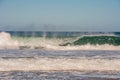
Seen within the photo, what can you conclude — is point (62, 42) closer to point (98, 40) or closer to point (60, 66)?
point (98, 40)

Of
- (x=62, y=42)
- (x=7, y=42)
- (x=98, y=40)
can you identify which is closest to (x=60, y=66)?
(x=98, y=40)

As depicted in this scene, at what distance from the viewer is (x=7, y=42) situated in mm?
45156

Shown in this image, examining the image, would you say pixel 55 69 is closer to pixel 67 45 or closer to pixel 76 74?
pixel 76 74

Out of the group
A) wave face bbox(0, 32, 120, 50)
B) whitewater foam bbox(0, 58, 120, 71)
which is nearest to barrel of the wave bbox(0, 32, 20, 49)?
wave face bbox(0, 32, 120, 50)

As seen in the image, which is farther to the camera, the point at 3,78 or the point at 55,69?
the point at 55,69

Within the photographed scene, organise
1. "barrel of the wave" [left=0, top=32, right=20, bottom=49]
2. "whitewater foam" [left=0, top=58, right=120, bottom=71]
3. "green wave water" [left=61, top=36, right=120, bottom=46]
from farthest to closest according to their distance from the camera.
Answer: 1. "green wave water" [left=61, top=36, right=120, bottom=46]
2. "barrel of the wave" [left=0, top=32, right=20, bottom=49]
3. "whitewater foam" [left=0, top=58, right=120, bottom=71]

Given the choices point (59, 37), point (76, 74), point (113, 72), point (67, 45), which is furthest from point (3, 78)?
point (59, 37)

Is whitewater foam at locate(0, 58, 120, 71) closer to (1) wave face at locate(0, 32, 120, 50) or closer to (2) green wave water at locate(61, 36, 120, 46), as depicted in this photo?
(1) wave face at locate(0, 32, 120, 50)

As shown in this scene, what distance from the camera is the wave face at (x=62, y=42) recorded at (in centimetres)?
4272

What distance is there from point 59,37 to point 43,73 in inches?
1134

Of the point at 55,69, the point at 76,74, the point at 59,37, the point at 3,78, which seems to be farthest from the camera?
the point at 59,37

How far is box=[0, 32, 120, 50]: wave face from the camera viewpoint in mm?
42719

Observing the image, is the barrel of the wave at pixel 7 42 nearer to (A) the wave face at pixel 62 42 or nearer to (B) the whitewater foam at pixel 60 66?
(A) the wave face at pixel 62 42

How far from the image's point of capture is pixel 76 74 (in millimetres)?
A: 20906
